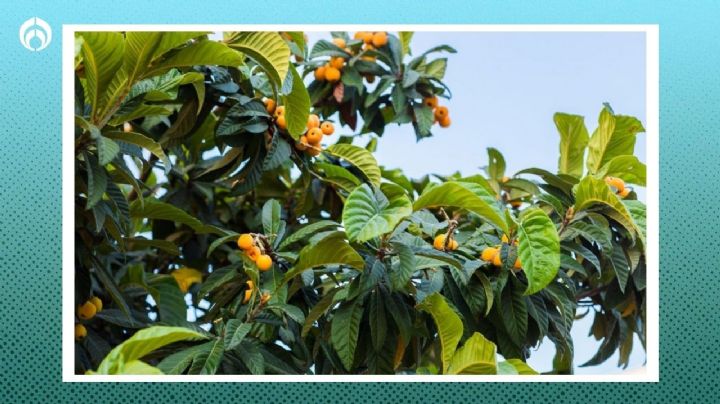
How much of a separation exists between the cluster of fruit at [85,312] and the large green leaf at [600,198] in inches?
44.5

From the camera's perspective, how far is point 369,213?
1.97 meters

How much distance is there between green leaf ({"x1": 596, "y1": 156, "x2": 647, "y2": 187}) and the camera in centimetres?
245

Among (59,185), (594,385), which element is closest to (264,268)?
(59,185)

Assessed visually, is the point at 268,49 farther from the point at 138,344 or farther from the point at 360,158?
the point at 138,344

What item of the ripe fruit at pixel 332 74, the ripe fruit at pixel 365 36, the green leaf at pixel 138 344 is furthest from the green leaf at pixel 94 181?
the ripe fruit at pixel 365 36

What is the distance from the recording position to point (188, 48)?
85.0 inches

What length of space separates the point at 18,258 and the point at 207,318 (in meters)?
0.59

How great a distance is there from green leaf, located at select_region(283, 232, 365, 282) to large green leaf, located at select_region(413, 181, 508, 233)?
20 cm

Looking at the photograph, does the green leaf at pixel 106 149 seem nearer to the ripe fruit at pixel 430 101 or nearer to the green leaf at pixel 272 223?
the green leaf at pixel 272 223

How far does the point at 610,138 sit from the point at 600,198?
32 centimetres

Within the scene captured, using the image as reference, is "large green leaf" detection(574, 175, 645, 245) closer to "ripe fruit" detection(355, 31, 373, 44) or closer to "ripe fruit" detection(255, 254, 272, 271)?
"ripe fruit" detection(255, 254, 272, 271)

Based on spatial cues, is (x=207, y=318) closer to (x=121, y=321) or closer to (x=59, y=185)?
(x=121, y=321)

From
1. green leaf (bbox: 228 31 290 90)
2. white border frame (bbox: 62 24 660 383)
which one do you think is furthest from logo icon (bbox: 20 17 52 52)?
green leaf (bbox: 228 31 290 90)

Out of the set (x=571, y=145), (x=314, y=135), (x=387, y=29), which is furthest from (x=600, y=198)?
(x=314, y=135)
